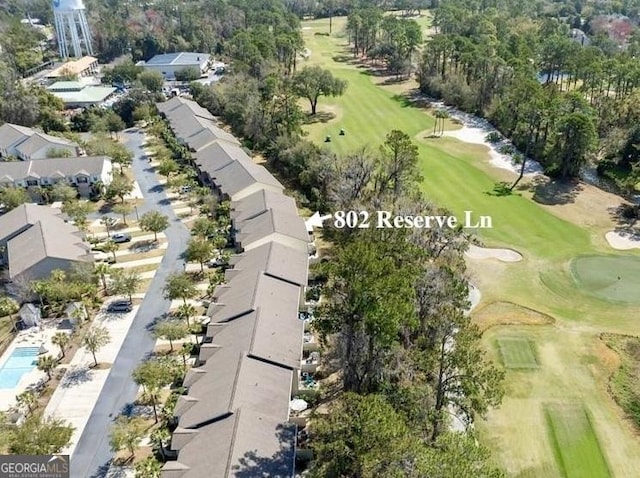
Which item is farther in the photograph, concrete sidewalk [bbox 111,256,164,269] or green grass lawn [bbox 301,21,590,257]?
green grass lawn [bbox 301,21,590,257]

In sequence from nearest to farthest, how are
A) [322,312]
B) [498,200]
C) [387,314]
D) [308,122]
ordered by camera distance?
1. [387,314]
2. [322,312]
3. [498,200]
4. [308,122]

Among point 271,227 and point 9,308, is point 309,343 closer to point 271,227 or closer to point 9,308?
point 271,227

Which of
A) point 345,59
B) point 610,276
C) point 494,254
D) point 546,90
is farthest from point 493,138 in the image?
point 345,59

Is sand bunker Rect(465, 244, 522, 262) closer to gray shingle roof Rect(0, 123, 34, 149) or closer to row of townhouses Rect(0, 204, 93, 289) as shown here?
row of townhouses Rect(0, 204, 93, 289)

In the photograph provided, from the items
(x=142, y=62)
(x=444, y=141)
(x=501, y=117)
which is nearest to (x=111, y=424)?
(x=444, y=141)

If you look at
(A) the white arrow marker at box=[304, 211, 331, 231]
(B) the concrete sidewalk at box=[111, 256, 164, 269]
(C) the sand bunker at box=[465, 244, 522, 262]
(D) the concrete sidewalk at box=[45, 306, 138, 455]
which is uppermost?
(A) the white arrow marker at box=[304, 211, 331, 231]

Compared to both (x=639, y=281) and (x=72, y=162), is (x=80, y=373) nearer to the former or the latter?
(x=72, y=162)

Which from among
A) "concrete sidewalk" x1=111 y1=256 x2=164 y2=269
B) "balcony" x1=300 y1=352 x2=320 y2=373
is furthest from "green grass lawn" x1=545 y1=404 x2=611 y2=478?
"concrete sidewalk" x1=111 y1=256 x2=164 y2=269
